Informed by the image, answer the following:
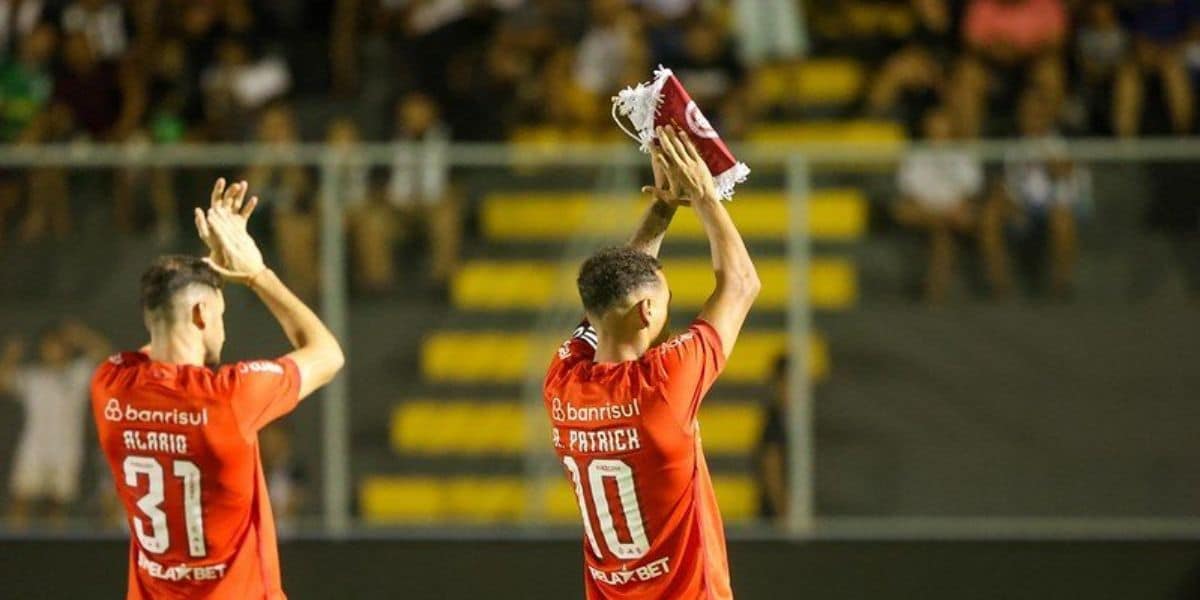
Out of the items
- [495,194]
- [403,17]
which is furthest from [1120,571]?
[403,17]

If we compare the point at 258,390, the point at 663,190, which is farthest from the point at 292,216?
the point at 663,190

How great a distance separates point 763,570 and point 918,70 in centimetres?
428

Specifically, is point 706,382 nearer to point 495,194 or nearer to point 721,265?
point 721,265

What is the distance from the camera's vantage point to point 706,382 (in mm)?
5617

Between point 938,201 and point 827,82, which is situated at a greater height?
point 827,82

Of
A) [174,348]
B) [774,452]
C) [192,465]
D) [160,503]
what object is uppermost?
[174,348]

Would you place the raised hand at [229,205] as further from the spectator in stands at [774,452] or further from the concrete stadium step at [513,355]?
the spectator in stands at [774,452]

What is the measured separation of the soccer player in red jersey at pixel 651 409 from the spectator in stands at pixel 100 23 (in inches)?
374

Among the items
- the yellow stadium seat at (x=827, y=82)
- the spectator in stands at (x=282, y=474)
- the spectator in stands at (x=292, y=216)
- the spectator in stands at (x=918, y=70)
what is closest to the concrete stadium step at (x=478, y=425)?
the spectator in stands at (x=282, y=474)

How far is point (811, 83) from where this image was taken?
45.0 feet

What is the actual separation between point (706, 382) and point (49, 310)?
556cm

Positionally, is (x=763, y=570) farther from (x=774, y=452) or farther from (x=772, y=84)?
(x=772, y=84)

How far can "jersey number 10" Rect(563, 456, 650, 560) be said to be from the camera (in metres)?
5.63

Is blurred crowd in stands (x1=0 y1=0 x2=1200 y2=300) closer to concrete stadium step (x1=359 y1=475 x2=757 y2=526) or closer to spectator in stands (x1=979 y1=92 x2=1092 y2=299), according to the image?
spectator in stands (x1=979 y1=92 x2=1092 y2=299)
